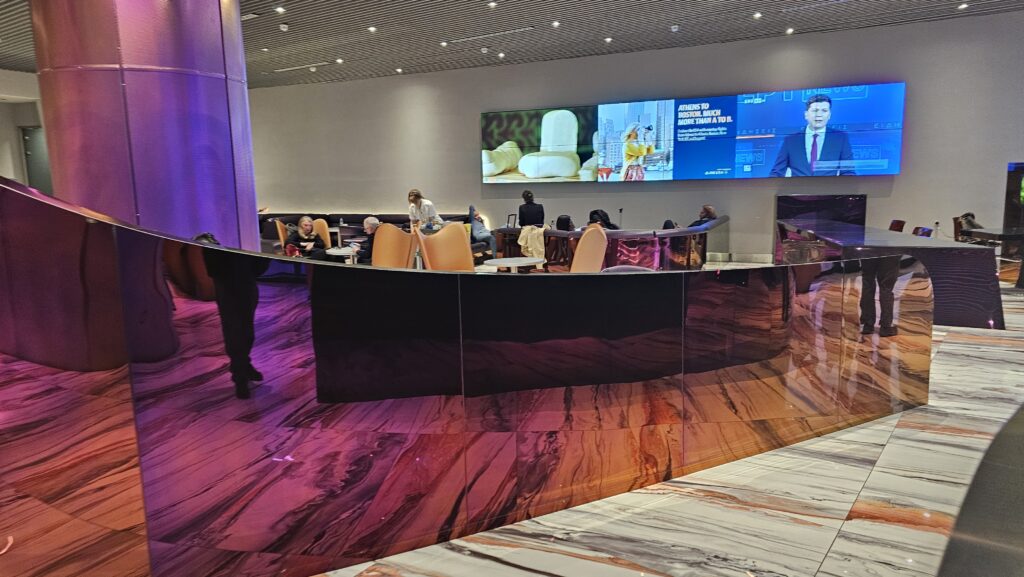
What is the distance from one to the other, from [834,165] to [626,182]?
362 centimetres

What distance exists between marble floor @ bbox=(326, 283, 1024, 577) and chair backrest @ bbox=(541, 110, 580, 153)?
31.9 feet

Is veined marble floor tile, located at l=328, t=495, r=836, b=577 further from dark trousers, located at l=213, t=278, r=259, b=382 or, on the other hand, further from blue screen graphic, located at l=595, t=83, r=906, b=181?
blue screen graphic, located at l=595, t=83, r=906, b=181

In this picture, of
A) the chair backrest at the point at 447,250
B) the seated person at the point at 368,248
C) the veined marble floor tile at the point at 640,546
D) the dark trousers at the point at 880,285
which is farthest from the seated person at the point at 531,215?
the veined marble floor tile at the point at 640,546

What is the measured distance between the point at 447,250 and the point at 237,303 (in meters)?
3.92

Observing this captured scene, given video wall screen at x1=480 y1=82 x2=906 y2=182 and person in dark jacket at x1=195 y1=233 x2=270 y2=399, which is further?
video wall screen at x1=480 y1=82 x2=906 y2=182

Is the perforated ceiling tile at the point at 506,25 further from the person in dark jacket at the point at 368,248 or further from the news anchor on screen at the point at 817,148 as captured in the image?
the person in dark jacket at the point at 368,248

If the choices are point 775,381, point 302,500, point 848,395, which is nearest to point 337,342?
point 302,500

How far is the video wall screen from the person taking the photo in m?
10.2

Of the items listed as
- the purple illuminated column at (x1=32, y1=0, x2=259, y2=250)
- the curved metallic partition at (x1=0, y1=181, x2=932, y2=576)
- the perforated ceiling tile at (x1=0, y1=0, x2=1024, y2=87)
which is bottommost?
the curved metallic partition at (x1=0, y1=181, x2=932, y2=576)

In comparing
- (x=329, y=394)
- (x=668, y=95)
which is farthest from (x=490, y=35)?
(x=329, y=394)

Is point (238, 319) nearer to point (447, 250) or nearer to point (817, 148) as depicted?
point (447, 250)

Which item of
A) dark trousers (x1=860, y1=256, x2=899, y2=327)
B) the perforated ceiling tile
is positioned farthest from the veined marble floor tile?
the perforated ceiling tile

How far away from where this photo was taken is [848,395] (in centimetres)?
332

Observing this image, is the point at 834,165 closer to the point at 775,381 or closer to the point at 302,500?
the point at 775,381
